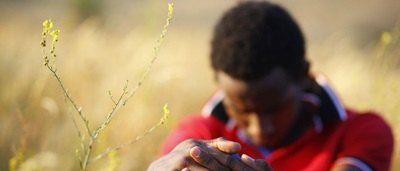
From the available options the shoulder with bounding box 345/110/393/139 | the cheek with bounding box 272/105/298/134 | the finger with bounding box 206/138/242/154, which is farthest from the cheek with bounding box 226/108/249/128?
the finger with bounding box 206/138/242/154

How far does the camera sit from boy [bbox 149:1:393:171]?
323 centimetres

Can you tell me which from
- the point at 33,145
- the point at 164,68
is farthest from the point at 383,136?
the point at 164,68

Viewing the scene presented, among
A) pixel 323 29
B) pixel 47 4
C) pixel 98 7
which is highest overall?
pixel 47 4

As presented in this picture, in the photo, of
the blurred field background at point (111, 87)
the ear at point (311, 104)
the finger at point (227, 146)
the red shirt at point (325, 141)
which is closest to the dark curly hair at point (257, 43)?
the ear at point (311, 104)

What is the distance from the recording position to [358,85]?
6.95 meters

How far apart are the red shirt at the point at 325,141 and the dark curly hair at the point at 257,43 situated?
26 centimetres

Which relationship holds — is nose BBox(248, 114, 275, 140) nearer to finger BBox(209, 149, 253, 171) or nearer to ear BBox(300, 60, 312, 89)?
ear BBox(300, 60, 312, 89)

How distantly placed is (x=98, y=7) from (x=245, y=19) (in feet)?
20.9

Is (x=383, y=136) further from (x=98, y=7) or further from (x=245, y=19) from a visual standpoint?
(x=98, y=7)

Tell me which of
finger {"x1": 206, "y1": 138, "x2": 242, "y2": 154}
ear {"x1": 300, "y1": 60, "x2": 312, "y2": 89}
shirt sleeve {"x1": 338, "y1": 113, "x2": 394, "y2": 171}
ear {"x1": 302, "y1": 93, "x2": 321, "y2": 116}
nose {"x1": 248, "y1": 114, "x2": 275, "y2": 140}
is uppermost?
finger {"x1": 206, "y1": 138, "x2": 242, "y2": 154}

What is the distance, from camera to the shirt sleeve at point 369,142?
3256mm

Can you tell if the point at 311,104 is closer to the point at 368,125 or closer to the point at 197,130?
the point at 368,125

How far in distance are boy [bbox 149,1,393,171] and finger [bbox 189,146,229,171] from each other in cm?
76

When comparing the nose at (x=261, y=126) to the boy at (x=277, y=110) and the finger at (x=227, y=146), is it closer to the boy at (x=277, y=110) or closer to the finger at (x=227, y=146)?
the boy at (x=277, y=110)
